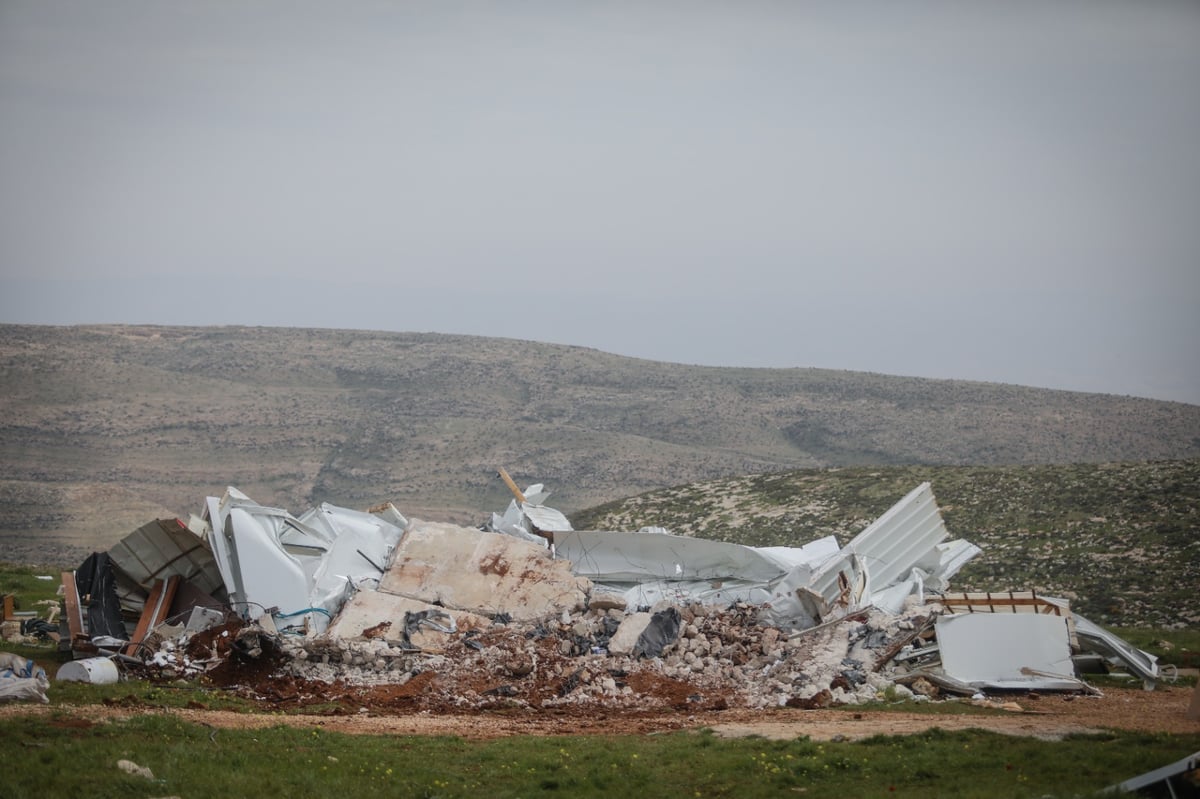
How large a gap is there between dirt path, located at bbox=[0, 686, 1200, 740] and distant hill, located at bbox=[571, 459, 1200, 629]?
511 inches

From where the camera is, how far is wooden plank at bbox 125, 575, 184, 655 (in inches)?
704

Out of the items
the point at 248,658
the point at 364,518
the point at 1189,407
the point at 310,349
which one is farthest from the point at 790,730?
the point at 310,349

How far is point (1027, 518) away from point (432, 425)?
2102 inches

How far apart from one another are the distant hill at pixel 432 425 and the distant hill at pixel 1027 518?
20.0 m

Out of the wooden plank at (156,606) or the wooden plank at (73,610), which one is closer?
the wooden plank at (73,610)

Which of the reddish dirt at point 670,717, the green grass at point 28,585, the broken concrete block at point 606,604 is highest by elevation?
the broken concrete block at point 606,604

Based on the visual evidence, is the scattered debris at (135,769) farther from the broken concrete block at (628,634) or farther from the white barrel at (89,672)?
the broken concrete block at (628,634)

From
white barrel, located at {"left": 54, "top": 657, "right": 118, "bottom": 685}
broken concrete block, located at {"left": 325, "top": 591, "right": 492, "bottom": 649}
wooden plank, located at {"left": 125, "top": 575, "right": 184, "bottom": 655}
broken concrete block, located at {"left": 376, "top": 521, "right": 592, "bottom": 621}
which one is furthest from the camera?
broken concrete block, located at {"left": 376, "top": 521, "right": 592, "bottom": 621}

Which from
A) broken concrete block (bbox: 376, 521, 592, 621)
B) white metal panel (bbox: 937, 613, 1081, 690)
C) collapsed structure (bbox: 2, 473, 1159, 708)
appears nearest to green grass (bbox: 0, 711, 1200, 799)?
collapsed structure (bbox: 2, 473, 1159, 708)

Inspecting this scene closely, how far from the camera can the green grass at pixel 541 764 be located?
1093 centimetres

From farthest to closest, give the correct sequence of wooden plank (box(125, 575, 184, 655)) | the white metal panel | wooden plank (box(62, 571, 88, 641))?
wooden plank (box(125, 575, 184, 655))
wooden plank (box(62, 571, 88, 641))
the white metal panel

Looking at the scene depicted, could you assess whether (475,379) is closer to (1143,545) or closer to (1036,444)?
Answer: (1036,444)

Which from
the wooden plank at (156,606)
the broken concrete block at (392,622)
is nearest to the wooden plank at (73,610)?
the wooden plank at (156,606)

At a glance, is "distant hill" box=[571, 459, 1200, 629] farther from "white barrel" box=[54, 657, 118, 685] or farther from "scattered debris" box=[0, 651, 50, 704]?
"scattered debris" box=[0, 651, 50, 704]
